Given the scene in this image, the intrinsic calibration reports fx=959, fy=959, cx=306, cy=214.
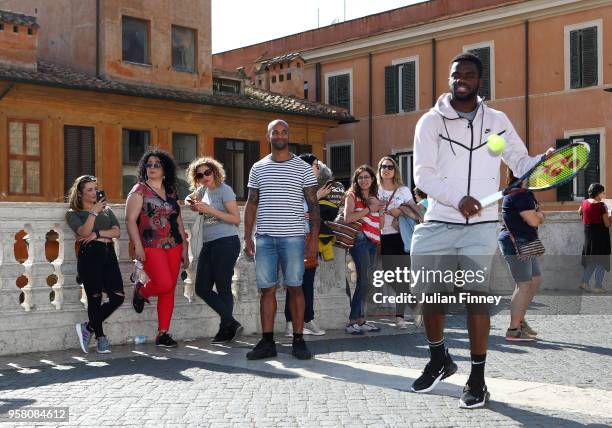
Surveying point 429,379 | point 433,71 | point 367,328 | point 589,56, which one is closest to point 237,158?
point 433,71

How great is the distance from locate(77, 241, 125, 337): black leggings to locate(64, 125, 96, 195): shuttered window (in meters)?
16.9

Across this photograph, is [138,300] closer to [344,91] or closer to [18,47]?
[18,47]

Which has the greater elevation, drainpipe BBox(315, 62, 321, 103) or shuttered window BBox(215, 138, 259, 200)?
drainpipe BBox(315, 62, 321, 103)

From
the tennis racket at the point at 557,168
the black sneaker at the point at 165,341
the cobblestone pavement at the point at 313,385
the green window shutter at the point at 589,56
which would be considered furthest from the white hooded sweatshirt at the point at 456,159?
the green window shutter at the point at 589,56

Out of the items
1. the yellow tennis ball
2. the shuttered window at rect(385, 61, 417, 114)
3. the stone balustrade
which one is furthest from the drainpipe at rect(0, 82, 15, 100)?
the yellow tennis ball

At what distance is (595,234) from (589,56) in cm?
1301

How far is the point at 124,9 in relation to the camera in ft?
91.5

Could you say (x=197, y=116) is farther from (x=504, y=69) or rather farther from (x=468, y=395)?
(x=468, y=395)

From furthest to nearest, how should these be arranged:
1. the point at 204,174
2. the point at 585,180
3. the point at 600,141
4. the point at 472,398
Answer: the point at 600,141, the point at 585,180, the point at 204,174, the point at 472,398

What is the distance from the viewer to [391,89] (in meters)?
34.1

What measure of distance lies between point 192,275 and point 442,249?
4364 mm

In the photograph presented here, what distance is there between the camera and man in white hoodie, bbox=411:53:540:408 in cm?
578

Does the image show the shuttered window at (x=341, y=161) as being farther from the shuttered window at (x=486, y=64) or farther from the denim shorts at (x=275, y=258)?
the denim shorts at (x=275, y=258)

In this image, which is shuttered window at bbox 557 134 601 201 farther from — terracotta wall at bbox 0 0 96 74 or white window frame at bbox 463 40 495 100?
terracotta wall at bbox 0 0 96 74
